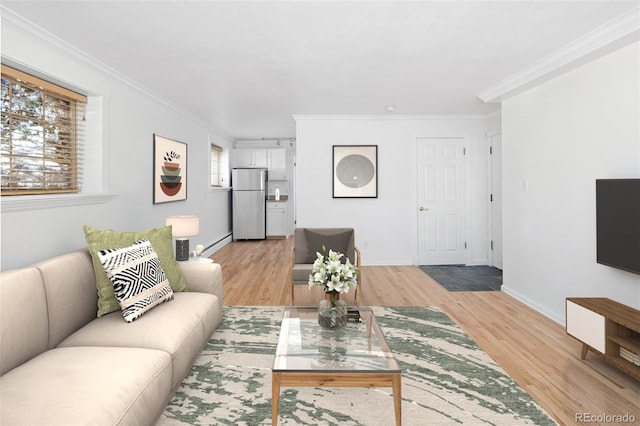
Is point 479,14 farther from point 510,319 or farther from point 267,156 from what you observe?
point 267,156

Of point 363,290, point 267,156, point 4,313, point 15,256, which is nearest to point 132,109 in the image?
point 15,256

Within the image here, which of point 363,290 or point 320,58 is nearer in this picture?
point 320,58

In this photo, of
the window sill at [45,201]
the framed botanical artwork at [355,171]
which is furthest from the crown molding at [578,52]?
the window sill at [45,201]

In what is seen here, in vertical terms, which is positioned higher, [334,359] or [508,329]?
[334,359]

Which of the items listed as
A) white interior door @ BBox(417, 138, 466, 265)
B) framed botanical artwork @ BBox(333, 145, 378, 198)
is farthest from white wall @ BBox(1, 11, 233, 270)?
white interior door @ BBox(417, 138, 466, 265)

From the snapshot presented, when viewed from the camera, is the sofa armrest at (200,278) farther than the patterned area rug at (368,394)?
Yes

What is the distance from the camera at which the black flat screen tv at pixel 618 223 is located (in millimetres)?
2553

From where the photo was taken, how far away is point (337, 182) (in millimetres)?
5965

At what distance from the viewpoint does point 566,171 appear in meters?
3.38

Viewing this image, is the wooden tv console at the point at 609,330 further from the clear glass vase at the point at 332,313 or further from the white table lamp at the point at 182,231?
the white table lamp at the point at 182,231

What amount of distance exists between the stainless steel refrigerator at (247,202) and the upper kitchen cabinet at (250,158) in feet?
1.55

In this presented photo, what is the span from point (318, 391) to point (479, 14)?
276cm

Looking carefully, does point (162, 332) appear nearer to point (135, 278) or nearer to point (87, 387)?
point (135, 278)

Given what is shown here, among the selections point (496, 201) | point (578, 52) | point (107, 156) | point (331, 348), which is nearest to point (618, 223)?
point (578, 52)
